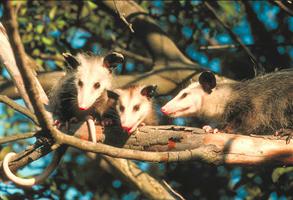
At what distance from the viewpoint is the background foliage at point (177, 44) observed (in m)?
4.45

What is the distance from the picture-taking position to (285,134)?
316 centimetres

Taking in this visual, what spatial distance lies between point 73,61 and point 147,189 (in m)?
1.25

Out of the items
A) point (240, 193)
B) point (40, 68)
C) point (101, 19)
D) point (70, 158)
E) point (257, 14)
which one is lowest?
point (70, 158)

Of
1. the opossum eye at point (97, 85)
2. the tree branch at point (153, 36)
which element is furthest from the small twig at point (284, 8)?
the opossum eye at point (97, 85)

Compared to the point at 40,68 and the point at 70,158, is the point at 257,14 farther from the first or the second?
the point at 70,158

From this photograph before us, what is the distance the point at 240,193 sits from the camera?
4719mm

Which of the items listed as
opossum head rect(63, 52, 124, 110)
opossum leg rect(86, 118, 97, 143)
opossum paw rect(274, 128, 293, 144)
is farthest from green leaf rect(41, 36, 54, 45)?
opossum paw rect(274, 128, 293, 144)

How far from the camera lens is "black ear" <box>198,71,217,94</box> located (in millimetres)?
3643

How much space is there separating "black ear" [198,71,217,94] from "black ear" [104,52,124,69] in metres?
0.53

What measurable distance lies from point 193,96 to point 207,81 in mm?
131

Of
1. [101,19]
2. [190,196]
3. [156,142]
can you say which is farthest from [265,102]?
[101,19]

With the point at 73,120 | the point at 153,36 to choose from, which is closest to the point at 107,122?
the point at 73,120

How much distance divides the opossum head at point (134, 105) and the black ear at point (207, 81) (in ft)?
1.06

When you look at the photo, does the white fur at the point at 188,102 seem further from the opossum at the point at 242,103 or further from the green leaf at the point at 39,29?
the green leaf at the point at 39,29
